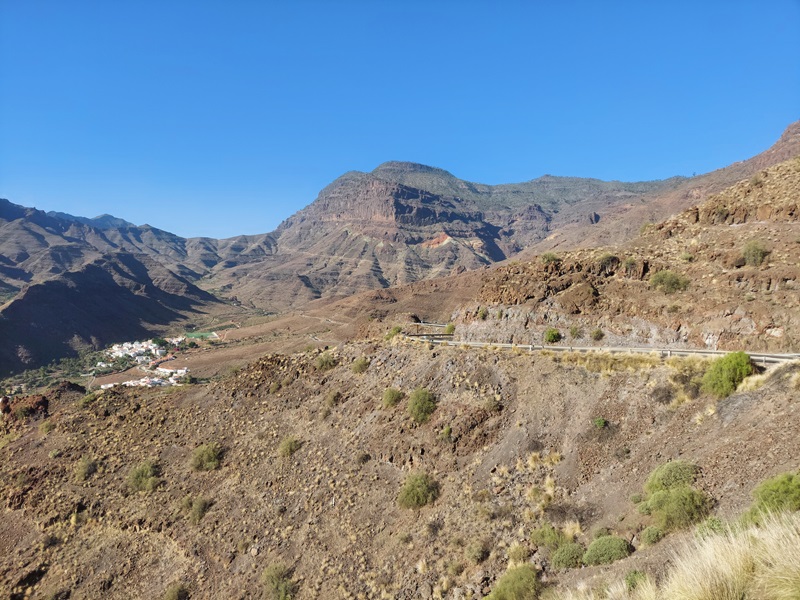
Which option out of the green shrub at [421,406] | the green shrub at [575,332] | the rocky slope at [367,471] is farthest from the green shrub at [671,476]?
the green shrub at [575,332]

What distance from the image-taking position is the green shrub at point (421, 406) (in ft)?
65.1

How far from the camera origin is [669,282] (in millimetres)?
21891

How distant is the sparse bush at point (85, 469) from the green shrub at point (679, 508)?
26.8m

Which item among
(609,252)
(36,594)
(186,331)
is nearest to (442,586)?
(36,594)

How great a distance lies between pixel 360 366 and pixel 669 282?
57.2ft

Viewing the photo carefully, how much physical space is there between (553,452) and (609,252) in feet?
54.6

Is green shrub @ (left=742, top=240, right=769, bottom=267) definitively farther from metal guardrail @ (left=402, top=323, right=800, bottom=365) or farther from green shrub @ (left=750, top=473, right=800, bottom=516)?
green shrub @ (left=750, top=473, right=800, bottom=516)

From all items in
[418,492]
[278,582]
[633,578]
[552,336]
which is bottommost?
[278,582]

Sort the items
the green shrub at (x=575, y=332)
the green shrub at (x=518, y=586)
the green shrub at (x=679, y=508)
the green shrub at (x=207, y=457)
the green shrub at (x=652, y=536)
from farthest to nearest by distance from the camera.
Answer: the green shrub at (x=575, y=332) → the green shrub at (x=207, y=457) → the green shrub at (x=518, y=586) → the green shrub at (x=679, y=508) → the green shrub at (x=652, y=536)

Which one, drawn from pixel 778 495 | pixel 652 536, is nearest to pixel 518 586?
pixel 652 536

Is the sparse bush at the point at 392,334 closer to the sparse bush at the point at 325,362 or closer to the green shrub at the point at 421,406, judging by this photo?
the sparse bush at the point at 325,362

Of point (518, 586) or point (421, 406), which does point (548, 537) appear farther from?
point (421, 406)

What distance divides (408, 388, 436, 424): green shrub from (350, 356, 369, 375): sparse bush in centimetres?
535

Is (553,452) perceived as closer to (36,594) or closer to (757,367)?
(757,367)
